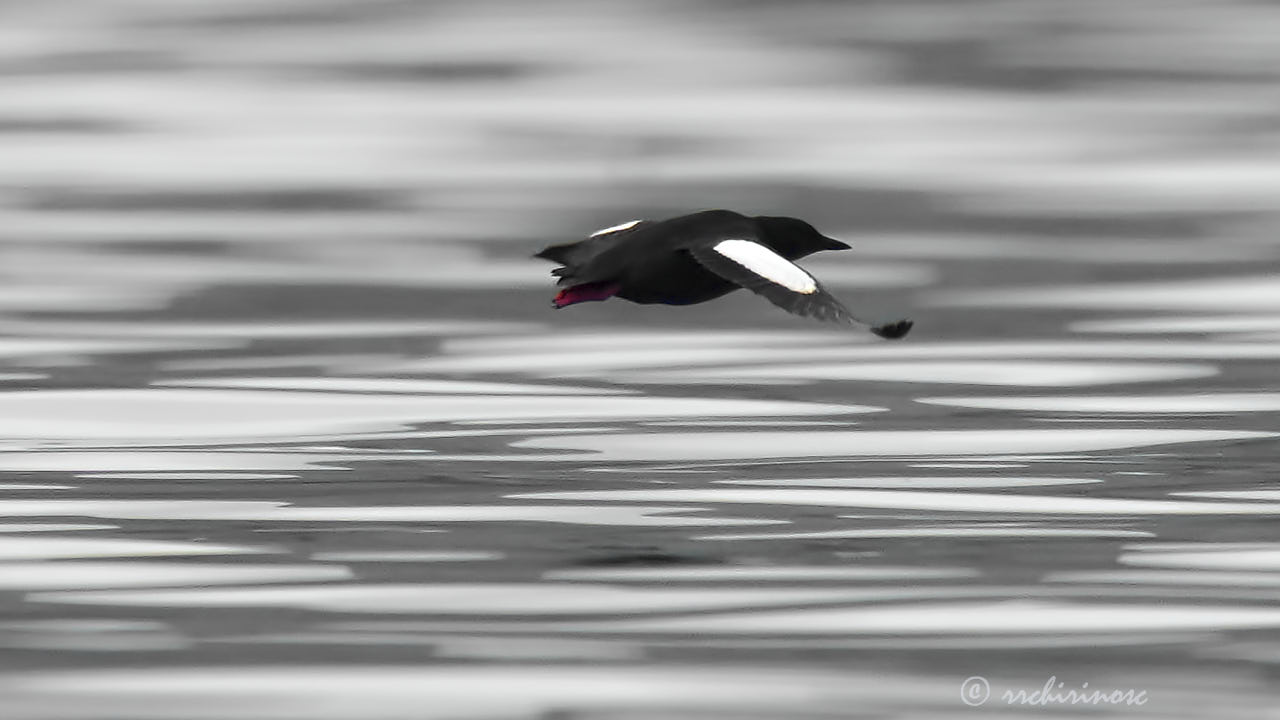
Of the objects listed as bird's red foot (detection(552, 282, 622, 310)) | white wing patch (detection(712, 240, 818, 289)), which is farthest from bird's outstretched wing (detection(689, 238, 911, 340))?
bird's red foot (detection(552, 282, 622, 310))

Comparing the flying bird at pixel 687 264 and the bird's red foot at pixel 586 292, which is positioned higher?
the flying bird at pixel 687 264

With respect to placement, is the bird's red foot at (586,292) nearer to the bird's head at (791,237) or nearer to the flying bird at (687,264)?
the flying bird at (687,264)

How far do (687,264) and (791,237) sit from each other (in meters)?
0.62

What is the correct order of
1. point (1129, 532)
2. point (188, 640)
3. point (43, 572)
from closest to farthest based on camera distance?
point (188, 640) < point (43, 572) < point (1129, 532)

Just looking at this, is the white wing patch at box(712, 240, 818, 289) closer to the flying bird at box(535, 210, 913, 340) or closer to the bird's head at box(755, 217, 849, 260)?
the flying bird at box(535, 210, 913, 340)

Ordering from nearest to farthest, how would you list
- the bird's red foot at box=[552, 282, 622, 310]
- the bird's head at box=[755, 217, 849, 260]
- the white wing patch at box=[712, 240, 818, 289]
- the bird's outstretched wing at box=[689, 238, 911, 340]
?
the bird's outstretched wing at box=[689, 238, 911, 340]
the white wing patch at box=[712, 240, 818, 289]
the bird's red foot at box=[552, 282, 622, 310]
the bird's head at box=[755, 217, 849, 260]

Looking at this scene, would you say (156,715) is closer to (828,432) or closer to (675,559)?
(675,559)

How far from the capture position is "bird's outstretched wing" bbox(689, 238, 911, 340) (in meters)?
10.3

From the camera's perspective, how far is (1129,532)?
1109 centimetres

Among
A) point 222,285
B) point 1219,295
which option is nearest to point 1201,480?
point 1219,295

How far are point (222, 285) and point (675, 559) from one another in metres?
9.19

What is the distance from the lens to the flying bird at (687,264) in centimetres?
1057

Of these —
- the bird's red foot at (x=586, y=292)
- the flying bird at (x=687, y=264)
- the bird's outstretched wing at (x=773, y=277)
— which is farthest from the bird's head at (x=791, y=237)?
the bird's red foot at (x=586, y=292)

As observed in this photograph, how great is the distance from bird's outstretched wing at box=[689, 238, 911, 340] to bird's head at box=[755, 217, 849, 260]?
38cm
